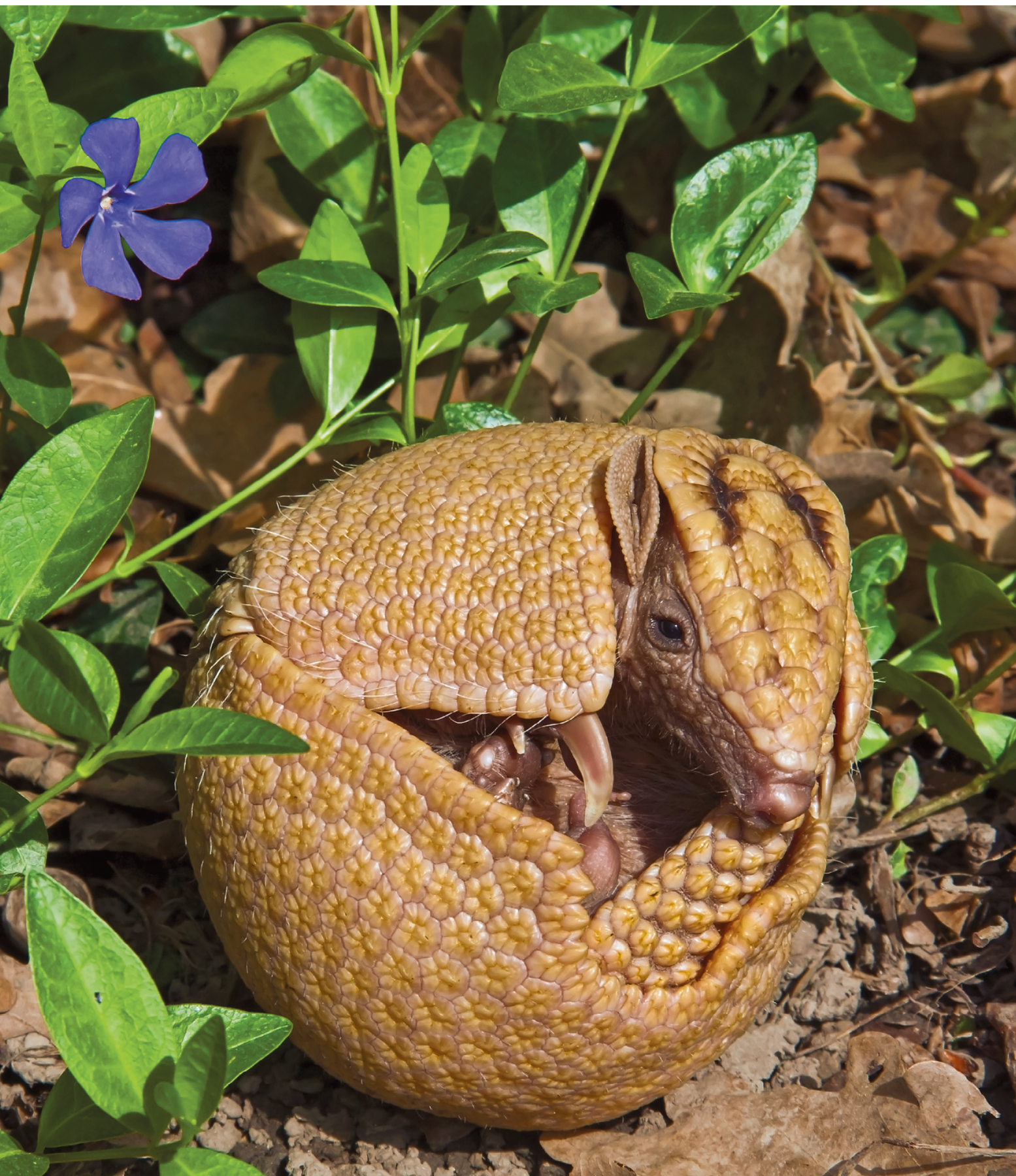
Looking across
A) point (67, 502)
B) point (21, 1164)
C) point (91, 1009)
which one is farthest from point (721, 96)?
point (21, 1164)

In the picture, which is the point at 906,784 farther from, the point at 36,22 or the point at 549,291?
the point at 36,22

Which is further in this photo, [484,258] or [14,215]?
[484,258]

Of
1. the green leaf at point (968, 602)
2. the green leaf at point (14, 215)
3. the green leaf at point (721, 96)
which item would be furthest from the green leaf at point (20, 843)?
the green leaf at point (721, 96)

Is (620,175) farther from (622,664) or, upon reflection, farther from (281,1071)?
(281,1071)

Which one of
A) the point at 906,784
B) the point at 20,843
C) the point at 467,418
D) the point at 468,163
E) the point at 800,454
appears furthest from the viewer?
the point at 800,454

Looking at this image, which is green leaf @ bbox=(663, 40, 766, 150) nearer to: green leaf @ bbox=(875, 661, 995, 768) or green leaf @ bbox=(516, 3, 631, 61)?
green leaf @ bbox=(516, 3, 631, 61)

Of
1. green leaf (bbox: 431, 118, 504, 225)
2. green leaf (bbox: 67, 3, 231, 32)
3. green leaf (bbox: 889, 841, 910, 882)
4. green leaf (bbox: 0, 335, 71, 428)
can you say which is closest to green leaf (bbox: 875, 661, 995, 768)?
green leaf (bbox: 889, 841, 910, 882)

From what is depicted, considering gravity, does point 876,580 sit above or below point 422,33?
below
